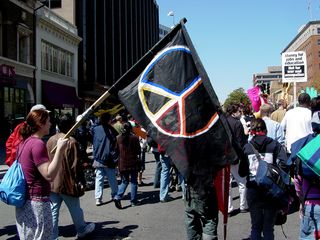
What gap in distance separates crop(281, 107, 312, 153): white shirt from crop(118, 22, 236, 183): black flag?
4.14 m

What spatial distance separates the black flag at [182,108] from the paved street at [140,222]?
2701mm

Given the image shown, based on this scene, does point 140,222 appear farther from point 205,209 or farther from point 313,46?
point 313,46

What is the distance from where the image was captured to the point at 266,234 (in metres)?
4.82

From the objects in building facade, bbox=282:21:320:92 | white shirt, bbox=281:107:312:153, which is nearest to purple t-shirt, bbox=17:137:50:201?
white shirt, bbox=281:107:312:153

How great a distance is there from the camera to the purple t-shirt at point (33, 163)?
393cm

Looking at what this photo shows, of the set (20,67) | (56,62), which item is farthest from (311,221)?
(56,62)

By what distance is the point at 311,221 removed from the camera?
4160mm

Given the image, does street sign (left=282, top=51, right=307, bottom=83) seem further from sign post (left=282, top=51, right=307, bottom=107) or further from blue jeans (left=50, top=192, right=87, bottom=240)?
blue jeans (left=50, top=192, right=87, bottom=240)

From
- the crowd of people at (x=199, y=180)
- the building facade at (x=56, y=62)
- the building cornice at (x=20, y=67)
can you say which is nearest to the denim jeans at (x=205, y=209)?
the crowd of people at (x=199, y=180)

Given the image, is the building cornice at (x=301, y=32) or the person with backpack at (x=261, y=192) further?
the building cornice at (x=301, y=32)

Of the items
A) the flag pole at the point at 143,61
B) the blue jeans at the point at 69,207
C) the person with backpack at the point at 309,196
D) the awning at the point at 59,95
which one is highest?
the awning at the point at 59,95

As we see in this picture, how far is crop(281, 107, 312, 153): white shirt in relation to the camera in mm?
7746

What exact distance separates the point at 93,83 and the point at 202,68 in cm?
3750

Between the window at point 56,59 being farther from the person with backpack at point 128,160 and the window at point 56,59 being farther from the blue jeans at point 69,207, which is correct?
the blue jeans at point 69,207
